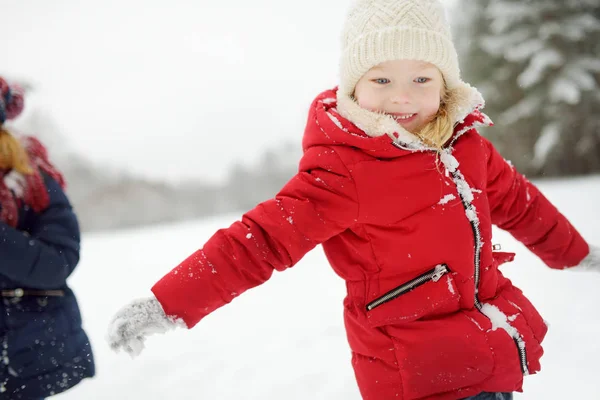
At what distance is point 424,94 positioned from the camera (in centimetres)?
140

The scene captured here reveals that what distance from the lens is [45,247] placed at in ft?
5.53

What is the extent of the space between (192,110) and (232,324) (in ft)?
55.9

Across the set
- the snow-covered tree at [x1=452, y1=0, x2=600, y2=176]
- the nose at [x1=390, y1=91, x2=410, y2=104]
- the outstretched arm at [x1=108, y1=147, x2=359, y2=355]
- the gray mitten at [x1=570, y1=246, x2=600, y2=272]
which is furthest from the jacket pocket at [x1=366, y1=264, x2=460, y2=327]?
the snow-covered tree at [x1=452, y1=0, x2=600, y2=176]

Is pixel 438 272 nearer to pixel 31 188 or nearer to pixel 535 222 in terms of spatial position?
pixel 535 222

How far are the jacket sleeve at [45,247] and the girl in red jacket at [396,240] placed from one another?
627 millimetres

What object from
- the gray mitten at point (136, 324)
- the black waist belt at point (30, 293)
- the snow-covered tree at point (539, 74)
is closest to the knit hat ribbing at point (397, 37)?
the gray mitten at point (136, 324)

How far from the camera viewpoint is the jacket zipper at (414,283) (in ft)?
4.36

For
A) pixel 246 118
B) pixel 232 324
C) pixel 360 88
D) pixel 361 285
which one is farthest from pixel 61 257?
pixel 246 118

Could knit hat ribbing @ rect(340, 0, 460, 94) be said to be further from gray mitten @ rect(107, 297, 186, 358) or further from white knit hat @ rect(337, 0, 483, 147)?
gray mitten @ rect(107, 297, 186, 358)

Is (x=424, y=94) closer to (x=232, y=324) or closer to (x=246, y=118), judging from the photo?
(x=232, y=324)

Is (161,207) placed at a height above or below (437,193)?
below

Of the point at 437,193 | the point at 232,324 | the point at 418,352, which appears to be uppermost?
the point at 437,193

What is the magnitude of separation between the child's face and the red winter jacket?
0.11 meters

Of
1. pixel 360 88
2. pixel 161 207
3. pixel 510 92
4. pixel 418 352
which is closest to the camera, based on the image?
pixel 418 352
